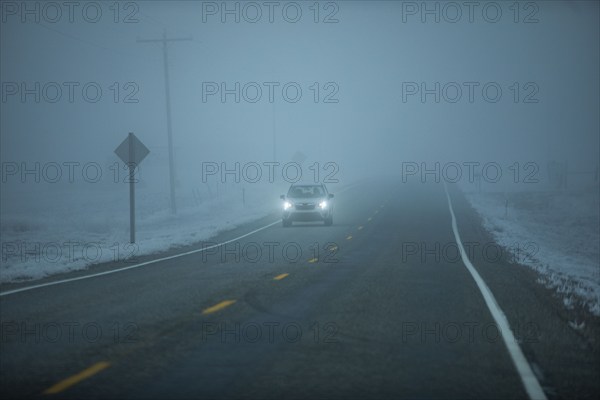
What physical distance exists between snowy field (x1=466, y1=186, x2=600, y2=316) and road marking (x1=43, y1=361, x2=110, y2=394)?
734 centimetres

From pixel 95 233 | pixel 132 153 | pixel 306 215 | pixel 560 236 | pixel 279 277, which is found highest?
pixel 132 153

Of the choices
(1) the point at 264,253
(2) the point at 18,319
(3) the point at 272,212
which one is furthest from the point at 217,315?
(3) the point at 272,212

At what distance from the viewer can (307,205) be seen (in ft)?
96.1

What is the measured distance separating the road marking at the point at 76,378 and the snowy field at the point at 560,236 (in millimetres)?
7340

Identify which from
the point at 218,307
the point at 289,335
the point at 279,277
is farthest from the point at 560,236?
the point at 289,335

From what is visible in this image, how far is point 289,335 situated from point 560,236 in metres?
28.7

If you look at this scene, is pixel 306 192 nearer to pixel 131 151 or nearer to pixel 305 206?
pixel 305 206

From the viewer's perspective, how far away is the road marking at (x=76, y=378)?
5.73m

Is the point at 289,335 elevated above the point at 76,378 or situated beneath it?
situated beneath

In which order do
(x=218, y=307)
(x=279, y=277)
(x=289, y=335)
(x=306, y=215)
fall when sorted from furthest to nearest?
(x=306, y=215) → (x=279, y=277) → (x=218, y=307) → (x=289, y=335)

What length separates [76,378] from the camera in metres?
6.08

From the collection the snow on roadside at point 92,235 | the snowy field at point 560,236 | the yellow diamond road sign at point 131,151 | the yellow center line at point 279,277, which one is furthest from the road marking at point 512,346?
the yellow diamond road sign at point 131,151

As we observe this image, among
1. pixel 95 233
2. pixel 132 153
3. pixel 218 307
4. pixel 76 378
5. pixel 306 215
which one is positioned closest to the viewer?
pixel 76 378

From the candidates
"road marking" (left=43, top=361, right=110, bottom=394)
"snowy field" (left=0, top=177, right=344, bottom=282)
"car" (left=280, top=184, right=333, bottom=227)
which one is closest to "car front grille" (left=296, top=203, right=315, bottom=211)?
"car" (left=280, top=184, right=333, bottom=227)
